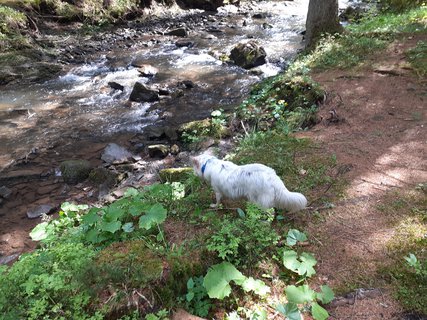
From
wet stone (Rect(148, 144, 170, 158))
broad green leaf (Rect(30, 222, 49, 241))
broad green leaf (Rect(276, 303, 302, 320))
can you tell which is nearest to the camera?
broad green leaf (Rect(276, 303, 302, 320))

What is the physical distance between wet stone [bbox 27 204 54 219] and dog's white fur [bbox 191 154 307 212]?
146 inches

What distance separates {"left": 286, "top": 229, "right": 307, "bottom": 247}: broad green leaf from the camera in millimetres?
3570

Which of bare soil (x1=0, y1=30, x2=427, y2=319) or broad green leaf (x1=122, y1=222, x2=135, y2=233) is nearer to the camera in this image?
bare soil (x1=0, y1=30, x2=427, y2=319)

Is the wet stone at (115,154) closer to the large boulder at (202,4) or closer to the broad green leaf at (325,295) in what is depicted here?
the broad green leaf at (325,295)

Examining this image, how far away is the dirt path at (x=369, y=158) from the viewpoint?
3.40 meters

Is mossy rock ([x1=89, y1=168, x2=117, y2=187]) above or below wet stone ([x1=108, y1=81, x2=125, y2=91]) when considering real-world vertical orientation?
below

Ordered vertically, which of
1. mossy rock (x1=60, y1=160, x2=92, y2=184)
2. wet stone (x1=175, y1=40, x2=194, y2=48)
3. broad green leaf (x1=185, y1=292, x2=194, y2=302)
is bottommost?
mossy rock (x1=60, y1=160, x2=92, y2=184)

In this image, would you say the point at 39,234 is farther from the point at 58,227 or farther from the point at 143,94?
the point at 143,94

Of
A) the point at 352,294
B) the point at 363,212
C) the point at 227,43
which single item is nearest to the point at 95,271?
the point at 352,294

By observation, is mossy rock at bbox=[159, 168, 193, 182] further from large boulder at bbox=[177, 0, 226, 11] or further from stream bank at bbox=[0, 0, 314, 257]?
large boulder at bbox=[177, 0, 226, 11]

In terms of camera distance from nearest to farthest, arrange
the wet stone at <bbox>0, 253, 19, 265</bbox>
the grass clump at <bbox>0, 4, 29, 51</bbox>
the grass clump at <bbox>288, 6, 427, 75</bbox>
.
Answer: the wet stone at <bbox>0, 253, 19, 265</bbox> < the grass clump at <bbox>288, 6, 427, 75</bbox> < the grass clump at <bbox>0, 4, 29, 51</bbox>

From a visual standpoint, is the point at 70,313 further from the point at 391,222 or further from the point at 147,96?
the point at 147,96

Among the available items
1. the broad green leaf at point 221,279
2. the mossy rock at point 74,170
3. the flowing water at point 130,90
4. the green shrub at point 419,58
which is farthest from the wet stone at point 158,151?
the green shrub at point 419,58

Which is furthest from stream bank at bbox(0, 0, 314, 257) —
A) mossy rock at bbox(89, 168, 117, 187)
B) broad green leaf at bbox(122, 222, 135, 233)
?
broad green leaf at bbox(122, 222, 135, 233)
